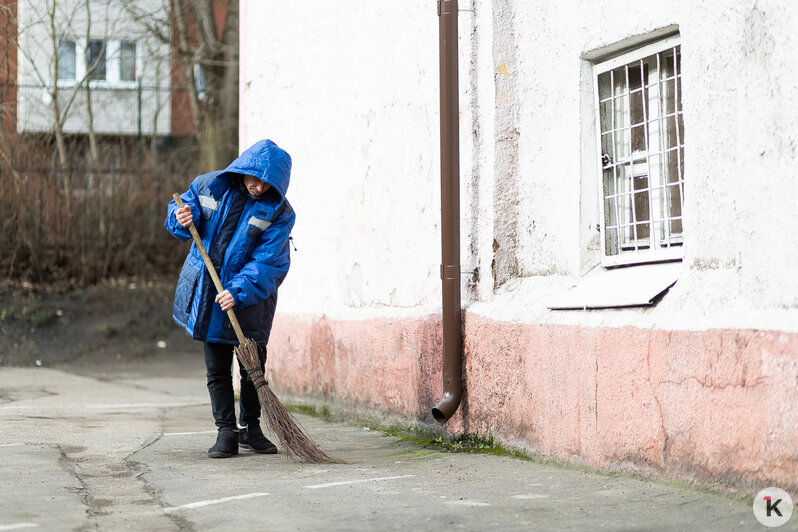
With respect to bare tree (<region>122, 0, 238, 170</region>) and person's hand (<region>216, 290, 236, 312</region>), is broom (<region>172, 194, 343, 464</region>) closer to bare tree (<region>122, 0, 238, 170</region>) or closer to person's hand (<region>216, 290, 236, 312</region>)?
person's hand (<region>216, 290, 236, 312</region>)

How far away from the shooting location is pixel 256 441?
21.3 ft

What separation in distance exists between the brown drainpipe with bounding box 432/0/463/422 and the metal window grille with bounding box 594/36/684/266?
990 mm

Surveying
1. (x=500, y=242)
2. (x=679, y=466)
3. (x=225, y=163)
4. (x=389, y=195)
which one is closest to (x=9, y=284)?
(x=225, y=163)

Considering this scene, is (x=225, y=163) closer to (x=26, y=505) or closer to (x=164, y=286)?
(x=164, y=286)

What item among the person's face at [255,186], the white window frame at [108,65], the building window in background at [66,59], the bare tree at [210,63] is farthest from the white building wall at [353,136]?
the white window frame at [108,65]

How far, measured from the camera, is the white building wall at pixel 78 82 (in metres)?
16.7

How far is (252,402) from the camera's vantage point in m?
6.50

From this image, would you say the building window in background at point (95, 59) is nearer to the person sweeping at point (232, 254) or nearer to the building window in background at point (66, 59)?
the building window in background at point (66, 59)

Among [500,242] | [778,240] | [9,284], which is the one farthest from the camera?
[9,284]

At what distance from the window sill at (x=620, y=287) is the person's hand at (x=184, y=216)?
2072 millimetres

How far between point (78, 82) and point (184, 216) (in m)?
13.2

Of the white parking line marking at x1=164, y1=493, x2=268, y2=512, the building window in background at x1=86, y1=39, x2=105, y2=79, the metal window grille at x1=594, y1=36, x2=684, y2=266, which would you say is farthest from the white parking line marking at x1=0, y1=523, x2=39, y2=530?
the building window in background at x1=86, y1=39, x2=105, y2=79

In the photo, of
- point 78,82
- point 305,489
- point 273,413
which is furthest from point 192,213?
point 78,82

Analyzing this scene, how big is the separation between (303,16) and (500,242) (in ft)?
11.4
